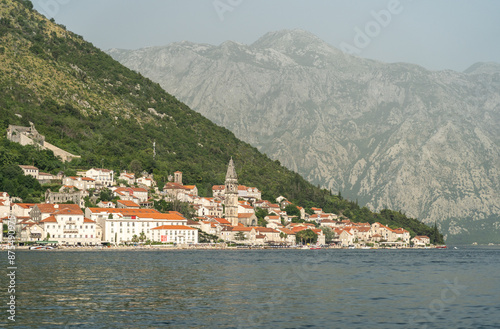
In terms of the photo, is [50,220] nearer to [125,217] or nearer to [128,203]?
[125,217]

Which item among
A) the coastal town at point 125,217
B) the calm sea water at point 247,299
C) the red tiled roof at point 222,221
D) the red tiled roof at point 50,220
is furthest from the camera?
the red tiled roof at point 222,221

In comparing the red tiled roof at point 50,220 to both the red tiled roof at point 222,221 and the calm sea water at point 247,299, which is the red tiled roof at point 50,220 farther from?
the calm sea water at point 247,299

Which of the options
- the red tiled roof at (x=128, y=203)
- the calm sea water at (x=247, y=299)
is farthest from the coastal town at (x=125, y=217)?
the calm sea water at (x=247, y=299)

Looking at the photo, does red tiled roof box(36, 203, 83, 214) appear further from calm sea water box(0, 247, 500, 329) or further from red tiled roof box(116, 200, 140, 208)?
calm sea water box(0, 247, 500, 329)

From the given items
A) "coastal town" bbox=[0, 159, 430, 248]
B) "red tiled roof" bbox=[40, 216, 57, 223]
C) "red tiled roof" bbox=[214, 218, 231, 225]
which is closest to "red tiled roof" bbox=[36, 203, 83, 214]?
"coastal town" bbox=[0, 159, 430, 248]

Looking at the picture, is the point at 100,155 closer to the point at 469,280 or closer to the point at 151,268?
the point at 151,268

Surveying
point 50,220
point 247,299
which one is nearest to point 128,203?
point 50,220

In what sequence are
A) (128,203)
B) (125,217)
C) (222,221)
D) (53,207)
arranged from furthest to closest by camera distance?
(222,221) < (128,203) < (125,217) < (53,207)

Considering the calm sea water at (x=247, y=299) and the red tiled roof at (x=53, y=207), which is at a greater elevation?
the red tiled roof at (x=53, y=207)
